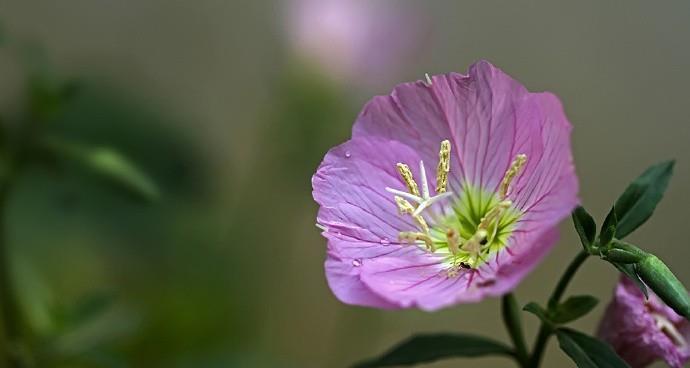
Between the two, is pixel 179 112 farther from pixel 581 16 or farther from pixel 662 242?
pixel 662 242

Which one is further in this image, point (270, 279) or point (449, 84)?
point (270, 279)

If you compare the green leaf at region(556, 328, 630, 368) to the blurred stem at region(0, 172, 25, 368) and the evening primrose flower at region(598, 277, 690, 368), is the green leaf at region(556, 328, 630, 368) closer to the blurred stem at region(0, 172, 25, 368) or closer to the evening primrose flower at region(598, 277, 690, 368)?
the evening primrose flower at region(598, 277, 690, 368)

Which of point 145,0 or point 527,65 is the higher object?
point 145,0

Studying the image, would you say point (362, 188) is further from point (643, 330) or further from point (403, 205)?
point (643, 330)

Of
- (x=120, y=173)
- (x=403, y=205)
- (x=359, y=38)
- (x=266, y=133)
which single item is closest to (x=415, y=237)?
(x=403, y=205)

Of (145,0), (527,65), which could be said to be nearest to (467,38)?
(527,65)

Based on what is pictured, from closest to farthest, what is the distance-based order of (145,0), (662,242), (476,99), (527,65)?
(476,99), (662,242), (527,65), (145,0)

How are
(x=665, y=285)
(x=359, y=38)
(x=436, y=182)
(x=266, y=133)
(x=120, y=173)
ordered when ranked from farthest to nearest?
(x=266, y=133) → (x=359, y=38) → (x=120, y=173) → (x=436, y=182) → (x=665, y=285)
